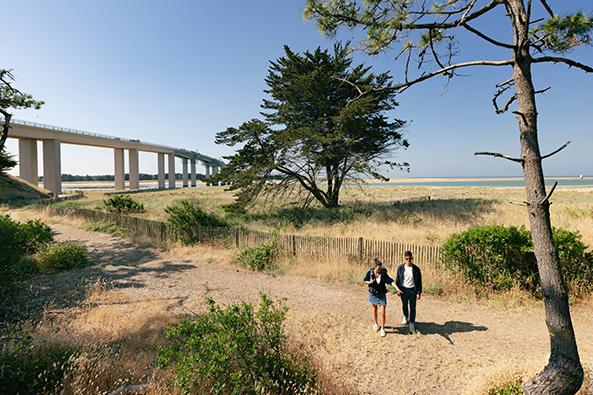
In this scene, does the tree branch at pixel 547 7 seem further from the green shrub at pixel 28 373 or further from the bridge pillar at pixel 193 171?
the bridge pillar at pixel 193 171

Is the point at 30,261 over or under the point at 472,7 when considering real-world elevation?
under

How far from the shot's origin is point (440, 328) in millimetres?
6070

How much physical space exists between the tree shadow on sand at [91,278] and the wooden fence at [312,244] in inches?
54.6

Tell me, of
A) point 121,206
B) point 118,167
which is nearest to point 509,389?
point 121,206

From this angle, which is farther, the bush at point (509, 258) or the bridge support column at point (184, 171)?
Answer: the bridge support column at point (184, 171)

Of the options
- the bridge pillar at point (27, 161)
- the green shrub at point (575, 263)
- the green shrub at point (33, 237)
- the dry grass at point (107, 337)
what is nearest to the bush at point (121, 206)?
the green shrub at point (33, 237)

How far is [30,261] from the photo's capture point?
9852 mm

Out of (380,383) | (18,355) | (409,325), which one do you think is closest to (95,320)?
(18,355)

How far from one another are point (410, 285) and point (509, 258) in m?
3.52

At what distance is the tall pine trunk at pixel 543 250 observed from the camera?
315 centimetres

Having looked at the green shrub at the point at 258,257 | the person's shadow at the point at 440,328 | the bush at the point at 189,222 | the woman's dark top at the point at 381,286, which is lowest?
the person's shadow at the point at 440,328

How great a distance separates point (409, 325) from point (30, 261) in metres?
12.7

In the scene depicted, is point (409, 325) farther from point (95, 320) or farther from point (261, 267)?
point (95, 320)

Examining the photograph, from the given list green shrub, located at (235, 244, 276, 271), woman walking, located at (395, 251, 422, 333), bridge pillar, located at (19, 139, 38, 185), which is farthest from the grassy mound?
woman walking, located at (395, 251, 422, 333)
